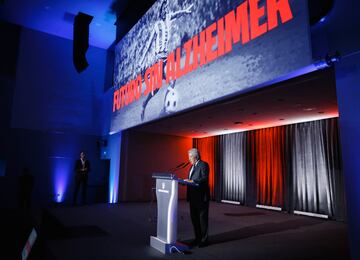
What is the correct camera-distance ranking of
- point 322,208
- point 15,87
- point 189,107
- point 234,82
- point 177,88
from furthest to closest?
point 15,87 → point 322,208 → point 177,88 → point 189,107 → point 234,82

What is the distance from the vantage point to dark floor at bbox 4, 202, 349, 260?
3359 mm

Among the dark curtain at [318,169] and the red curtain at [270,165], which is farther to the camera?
the red curtain at [270,165]

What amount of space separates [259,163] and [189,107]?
4112 millimetres

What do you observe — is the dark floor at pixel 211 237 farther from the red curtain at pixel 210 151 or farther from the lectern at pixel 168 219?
the red curtain at pixel 210 151

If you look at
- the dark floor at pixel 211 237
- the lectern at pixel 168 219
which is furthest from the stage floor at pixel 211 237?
the lectern at pixel 168 219

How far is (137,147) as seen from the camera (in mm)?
9680

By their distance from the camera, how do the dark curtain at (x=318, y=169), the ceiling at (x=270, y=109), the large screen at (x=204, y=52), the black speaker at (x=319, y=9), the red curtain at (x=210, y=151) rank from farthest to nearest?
the red curtain at (x=210, y=151) < the dark curtain at (x=318, y=169) < the ceiling at (x=270, y=109) < the large screen at (x=204, y=52) < the black speaker at (x=319, y=9)

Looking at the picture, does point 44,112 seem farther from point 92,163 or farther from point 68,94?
point 92,163

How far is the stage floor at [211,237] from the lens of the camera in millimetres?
3359

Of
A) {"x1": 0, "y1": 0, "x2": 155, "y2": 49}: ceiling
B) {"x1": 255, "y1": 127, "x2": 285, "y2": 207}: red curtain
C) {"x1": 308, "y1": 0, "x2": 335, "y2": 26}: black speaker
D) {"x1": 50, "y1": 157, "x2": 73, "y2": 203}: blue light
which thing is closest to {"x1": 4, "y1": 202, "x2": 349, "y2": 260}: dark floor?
{"x1": 255, "y1": 127, "x2": 285, "y2": 207}: red curtain

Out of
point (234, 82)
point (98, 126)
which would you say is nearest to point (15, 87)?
point (98, 126)

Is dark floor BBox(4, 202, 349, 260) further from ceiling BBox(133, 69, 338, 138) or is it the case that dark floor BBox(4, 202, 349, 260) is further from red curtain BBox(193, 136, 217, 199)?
red curtain BBox(193, 136, 217, 199)

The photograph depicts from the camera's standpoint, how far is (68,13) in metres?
9.78

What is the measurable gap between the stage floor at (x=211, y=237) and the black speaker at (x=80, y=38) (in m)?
5.87
